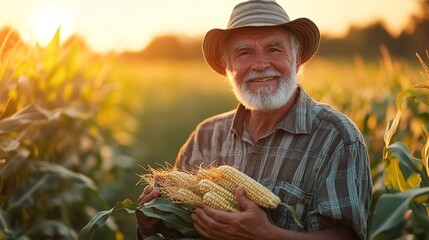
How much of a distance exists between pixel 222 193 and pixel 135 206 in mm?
467

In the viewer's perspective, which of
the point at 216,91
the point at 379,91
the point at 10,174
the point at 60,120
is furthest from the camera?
the point at 216,91

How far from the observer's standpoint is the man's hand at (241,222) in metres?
3.51

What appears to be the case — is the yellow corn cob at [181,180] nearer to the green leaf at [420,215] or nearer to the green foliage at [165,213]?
the green foliage at [165,213]

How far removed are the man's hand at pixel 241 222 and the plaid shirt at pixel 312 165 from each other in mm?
233

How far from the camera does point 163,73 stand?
27984 mm

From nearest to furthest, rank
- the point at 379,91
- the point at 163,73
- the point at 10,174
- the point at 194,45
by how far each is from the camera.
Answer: the point at 10,174 < the point at 379,91 < the point at 163,73 < the point at 194,45

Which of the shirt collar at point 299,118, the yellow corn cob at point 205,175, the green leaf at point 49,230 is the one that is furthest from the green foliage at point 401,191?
the green leaf at point 49,230

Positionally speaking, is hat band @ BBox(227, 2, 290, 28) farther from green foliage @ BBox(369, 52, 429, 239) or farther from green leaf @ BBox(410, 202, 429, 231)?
green leaf @ BBox(410, 202, 429, 231)

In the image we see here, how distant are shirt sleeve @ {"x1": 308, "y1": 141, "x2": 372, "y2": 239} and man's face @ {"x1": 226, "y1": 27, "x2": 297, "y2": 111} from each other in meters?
0.46

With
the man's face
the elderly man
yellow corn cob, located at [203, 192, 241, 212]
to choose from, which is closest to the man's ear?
the elderly man

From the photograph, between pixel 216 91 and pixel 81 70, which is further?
pixel 216 91

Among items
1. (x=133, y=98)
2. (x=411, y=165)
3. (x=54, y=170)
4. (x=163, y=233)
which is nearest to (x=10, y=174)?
(x=54, y=170)

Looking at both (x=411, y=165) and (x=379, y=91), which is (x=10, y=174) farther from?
(x=379, y=91)

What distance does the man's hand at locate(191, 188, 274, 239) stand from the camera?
351cm
